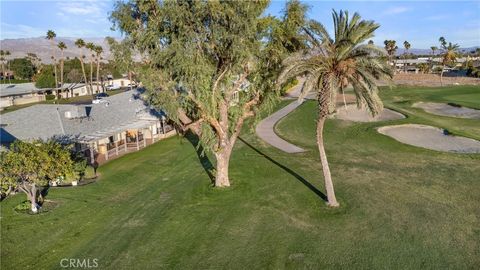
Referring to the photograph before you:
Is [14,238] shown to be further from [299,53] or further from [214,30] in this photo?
[299,53]

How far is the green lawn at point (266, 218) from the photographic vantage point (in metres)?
14.9

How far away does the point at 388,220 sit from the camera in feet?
58.4

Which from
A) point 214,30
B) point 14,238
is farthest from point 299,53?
point 14,238

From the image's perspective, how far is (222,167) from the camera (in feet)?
73.5

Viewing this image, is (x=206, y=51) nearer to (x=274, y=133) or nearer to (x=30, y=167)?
(x=30, y=167)

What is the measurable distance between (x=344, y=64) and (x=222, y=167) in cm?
946

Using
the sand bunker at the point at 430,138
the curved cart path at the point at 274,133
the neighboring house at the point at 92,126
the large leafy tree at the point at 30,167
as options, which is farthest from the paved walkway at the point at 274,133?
the large leafy tree at the point at 30,167

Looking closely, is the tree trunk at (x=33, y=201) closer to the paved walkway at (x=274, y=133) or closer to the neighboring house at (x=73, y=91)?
the paved walkway at (x=274, y=133)

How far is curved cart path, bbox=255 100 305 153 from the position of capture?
31.6m

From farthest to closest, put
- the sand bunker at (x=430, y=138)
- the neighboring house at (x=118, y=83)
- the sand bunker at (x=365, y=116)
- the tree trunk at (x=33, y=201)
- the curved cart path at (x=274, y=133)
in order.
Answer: the neighboring house at (x=118, y=83) → the sand bunker at (x=365, y=116) → the curved cart path at (x=274, y=133) → the sand bunker at (x=430, y=138) → the tree trunk at (x=33, y=201)

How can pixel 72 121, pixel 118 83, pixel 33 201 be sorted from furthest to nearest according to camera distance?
pixel 118 83 < pixel 72 121 < pixel 33 201

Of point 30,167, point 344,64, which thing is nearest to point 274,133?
point 344,64

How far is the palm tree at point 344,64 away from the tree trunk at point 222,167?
6501 mm

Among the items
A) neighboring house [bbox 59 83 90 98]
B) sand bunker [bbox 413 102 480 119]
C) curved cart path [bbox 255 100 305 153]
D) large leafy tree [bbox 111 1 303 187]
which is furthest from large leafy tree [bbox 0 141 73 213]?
neighboring house [bbox 59 83 90 98]
